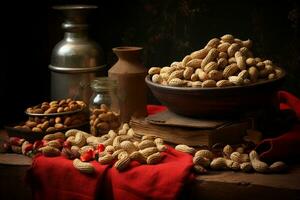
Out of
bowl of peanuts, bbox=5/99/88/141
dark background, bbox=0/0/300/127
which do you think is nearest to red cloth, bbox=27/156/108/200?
bowl of peanuts, bbox=5/99/88/141

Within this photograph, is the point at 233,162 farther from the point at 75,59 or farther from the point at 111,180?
the point at 75,59

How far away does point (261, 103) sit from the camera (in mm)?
1626

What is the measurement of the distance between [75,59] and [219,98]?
635mm

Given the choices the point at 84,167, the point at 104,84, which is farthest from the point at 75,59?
the point at 84,167

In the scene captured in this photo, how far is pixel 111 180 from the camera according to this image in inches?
58.2

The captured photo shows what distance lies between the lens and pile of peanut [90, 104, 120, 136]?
177 centimetres

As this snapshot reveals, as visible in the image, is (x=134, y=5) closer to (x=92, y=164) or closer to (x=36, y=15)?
(x=36, y=15)

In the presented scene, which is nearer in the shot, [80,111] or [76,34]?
[80,111]

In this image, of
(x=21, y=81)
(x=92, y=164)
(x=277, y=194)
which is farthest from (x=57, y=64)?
(x=277, y=194)

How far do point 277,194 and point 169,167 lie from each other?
0.91ft

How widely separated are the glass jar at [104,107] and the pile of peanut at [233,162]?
1.18ft

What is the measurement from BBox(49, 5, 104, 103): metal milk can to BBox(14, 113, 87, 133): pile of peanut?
8.7 inches

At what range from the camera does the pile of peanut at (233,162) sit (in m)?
1.46

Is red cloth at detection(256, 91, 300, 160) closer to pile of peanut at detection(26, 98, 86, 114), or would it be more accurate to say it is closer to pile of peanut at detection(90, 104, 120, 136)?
pile of peanut at detection(90, 104, 120, 136)
